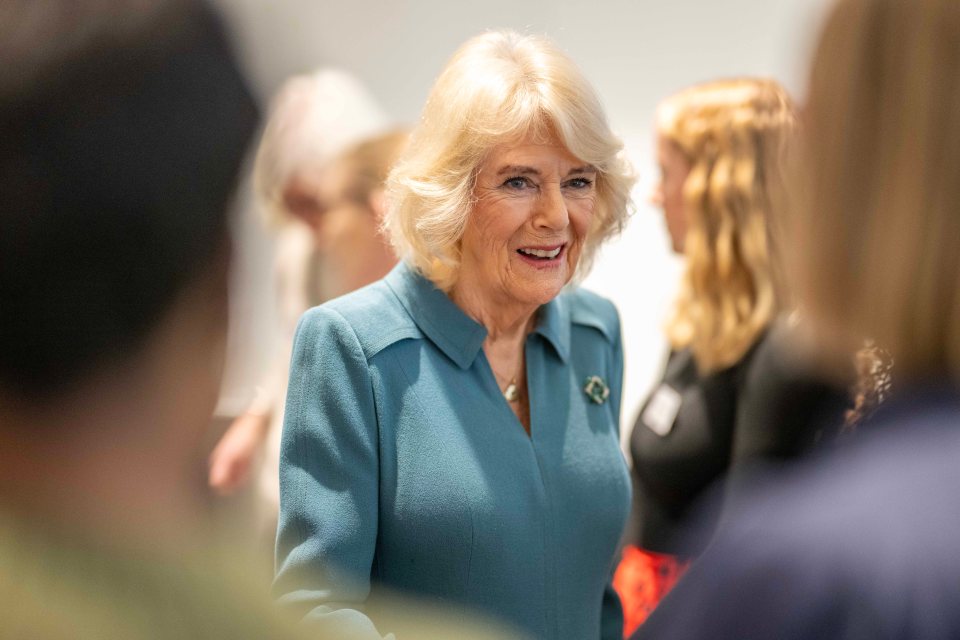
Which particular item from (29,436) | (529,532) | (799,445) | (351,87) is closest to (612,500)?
(529,532)

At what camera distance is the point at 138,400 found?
1.88ft

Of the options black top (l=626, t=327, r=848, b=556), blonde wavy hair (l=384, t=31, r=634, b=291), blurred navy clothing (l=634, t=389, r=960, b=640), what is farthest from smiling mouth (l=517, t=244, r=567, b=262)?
blurred navy clothing (l=634, t=389, r=960, b=640)

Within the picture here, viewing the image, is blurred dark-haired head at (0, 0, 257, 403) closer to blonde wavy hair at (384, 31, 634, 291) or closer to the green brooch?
blonde wavy hair at (384, 31, 634, 291)

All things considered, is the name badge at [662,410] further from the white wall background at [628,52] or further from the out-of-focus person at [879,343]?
the white wall background at [628,52]

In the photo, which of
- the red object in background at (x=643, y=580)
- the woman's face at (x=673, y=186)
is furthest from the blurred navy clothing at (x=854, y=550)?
the woman's face at (x=673, y=186)

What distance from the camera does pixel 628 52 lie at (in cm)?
523

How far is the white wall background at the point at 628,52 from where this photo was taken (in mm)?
4910

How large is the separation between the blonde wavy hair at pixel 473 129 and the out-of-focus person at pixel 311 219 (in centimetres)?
117

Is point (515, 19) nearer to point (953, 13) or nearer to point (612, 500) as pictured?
point (612, 500)

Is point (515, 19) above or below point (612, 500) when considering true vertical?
above

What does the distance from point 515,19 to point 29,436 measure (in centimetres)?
510

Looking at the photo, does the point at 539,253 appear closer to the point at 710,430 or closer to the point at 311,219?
the point at 710,430

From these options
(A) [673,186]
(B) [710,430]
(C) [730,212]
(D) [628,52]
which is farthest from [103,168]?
(D) [628,52]

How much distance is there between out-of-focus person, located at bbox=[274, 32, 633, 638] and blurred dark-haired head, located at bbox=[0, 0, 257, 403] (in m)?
1.12
